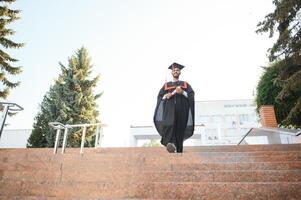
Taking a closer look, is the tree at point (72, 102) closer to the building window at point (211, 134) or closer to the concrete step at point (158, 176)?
the building window at point (211, 134)

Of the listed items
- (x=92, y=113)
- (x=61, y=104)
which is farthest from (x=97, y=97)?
(x=61, y=104)

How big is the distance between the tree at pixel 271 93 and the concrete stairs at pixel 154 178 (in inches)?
307

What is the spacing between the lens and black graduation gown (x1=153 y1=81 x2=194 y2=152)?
592 cm

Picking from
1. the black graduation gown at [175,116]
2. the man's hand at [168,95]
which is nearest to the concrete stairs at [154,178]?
the black graduation gown at [175,116]

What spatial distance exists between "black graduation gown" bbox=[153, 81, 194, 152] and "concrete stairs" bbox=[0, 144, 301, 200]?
1.03 meters

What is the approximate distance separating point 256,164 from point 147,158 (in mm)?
1765

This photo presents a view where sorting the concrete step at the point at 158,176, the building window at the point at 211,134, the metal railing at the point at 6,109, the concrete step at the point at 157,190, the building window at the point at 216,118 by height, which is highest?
the building window at the point at 216,118

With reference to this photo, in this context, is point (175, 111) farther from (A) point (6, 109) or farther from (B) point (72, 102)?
(B) point (72, 102)

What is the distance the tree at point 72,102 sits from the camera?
50.9 feet

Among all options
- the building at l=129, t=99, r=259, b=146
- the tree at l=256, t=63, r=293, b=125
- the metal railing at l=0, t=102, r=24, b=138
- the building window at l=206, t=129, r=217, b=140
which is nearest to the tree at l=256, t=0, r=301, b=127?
the tree at l=256, t=63, r=293, b=125

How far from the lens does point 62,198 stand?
353cm

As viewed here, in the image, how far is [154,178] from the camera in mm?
3998

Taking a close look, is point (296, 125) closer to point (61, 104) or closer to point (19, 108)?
point (19, 108)

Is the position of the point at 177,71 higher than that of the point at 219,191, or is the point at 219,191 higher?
the point at 177,71
